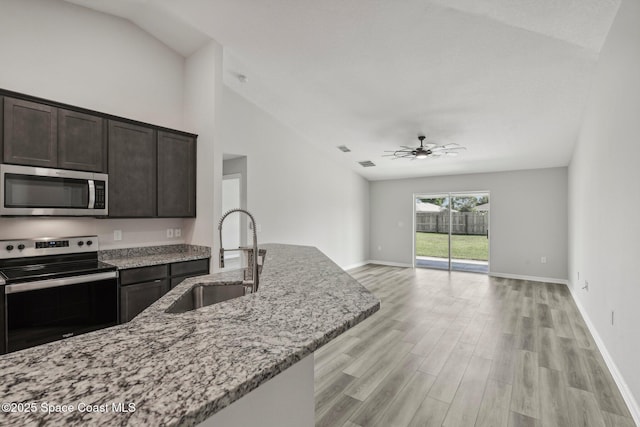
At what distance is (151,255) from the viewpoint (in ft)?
11.2

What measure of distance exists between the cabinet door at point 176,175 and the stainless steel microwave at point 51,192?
0.58 metres

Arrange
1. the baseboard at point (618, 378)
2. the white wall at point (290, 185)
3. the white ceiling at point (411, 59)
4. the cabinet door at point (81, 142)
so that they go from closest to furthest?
the baseboard at point (618, 378) < the white ceiling at point (411, 59) < the cabinet door at point (81, 142) < the white wall at point (290, 185)

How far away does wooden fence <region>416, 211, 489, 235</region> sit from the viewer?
6.94 meters

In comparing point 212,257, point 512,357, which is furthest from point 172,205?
point 512,357

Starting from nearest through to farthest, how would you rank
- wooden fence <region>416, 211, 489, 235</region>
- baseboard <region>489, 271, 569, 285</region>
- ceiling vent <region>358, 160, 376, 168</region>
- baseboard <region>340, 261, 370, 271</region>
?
baseboard <region>489, 271, 569, 285</region> < ceiling vent <region>358, 160, 376, 168</region> < wooden fence <region>416, 211, 489, 235</region> < baseboard <region>340, 261, 370, 271</region>

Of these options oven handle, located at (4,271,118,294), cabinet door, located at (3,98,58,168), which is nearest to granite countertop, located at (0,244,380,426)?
oven handle, located at (4,271,118,294)

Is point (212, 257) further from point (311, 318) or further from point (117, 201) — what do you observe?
point (311, 318)

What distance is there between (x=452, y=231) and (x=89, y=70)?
24.0 feet

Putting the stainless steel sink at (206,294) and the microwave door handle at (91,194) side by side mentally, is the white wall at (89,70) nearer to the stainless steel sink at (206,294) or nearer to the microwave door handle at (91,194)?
the microwave door handle at (91,194)

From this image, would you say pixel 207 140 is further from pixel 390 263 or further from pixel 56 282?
pixel 390 263

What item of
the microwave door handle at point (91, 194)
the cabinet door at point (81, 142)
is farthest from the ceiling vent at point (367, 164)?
the microwave door handle at point (91, 194)

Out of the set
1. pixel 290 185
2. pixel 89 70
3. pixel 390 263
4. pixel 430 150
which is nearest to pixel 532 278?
pixel 390 263

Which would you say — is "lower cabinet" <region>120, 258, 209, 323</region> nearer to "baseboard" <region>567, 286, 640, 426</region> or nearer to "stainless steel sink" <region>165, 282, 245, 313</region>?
"stainless steel sink" <region>165, 282, 245, 313</region>

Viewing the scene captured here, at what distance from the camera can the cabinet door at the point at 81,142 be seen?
2.67 m
